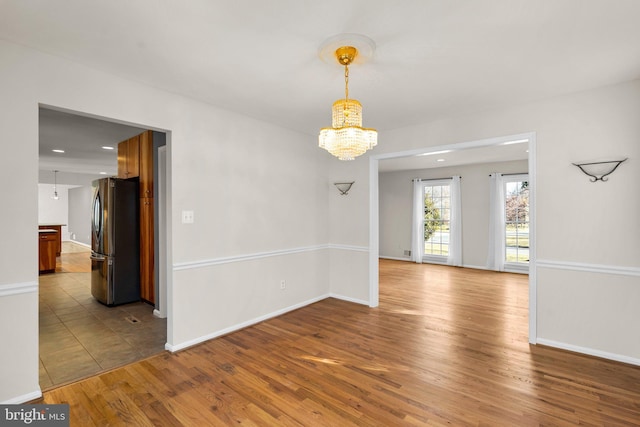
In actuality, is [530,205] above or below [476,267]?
above

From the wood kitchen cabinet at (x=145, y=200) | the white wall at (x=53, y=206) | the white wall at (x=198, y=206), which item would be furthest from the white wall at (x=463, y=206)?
the white wall at (x=53, y=206)

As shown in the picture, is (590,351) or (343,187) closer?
(590,351)

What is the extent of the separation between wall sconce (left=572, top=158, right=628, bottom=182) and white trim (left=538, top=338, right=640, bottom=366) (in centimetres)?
161

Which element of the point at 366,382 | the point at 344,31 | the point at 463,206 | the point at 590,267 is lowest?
the point at 366,382

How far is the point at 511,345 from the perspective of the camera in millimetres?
3160

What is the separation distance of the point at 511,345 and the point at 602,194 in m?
1.70

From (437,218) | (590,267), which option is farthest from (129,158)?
(437,218)

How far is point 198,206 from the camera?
3.21m

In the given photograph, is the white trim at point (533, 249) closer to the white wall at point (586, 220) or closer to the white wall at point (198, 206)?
the white wall at point (586, 220)

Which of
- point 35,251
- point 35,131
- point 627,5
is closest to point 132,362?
point 35,251

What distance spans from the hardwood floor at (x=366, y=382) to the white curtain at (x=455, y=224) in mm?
3987

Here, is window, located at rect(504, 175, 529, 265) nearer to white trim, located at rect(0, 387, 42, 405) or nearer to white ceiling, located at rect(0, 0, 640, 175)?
white ceiling, located at rect(0, 0, 640, 175)

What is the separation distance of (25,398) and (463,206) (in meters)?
7.99

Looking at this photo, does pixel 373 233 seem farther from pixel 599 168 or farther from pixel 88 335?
pixel 88 335
